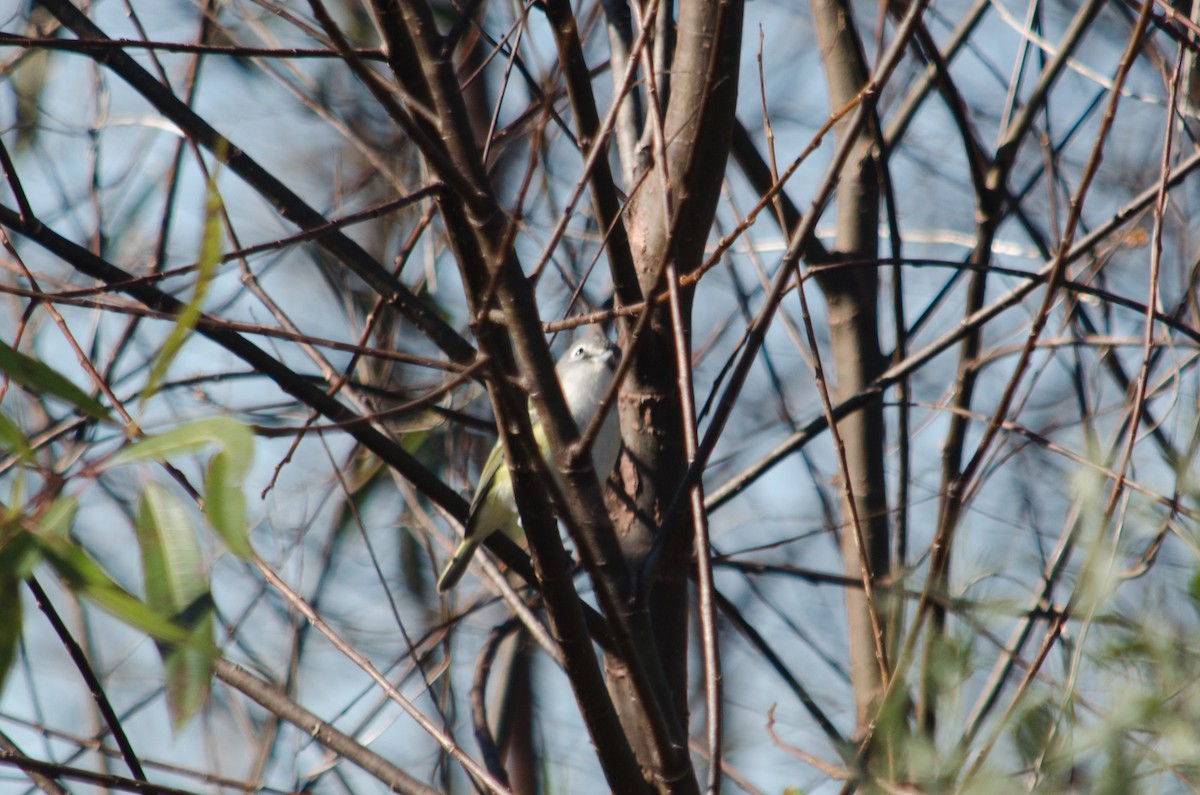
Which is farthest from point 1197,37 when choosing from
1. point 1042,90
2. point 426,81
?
point 426,81

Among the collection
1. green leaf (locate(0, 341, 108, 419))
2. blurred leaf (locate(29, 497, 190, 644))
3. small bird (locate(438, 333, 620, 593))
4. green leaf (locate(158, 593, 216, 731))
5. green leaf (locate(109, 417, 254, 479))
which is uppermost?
small bird (locate(438, 333, 620, 593))

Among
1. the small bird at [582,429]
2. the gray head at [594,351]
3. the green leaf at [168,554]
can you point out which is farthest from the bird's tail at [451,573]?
the green leaf at [168,554]

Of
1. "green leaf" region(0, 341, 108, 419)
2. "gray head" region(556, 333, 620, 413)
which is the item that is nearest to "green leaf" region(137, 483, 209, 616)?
"green leaf" region(0, 341, 108, 419)

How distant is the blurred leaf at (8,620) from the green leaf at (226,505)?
0.78ft

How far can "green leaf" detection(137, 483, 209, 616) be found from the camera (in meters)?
1.29

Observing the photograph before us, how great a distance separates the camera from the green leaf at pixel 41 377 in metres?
1.35

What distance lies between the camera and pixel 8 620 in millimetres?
1322

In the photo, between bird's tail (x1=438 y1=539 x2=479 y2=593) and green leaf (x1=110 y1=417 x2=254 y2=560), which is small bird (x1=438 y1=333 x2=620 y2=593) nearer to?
bird's tail (x1=438 y1=539 x2=479 y2=593)

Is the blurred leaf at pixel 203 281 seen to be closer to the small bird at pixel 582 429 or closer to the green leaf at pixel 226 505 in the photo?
the green leaf at pixel 226 505

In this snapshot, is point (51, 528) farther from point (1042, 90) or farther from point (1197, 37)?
point (1042, 90)

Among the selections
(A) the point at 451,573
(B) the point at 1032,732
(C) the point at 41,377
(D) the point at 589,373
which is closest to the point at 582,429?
(D) the point at 589,373

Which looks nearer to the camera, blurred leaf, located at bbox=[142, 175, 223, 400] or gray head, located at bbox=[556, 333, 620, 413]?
blurred leaf, located at bbox=[142, 175, 223, 400]

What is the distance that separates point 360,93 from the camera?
6461mm

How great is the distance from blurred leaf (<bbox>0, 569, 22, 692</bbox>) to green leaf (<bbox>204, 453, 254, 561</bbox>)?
237 mm
